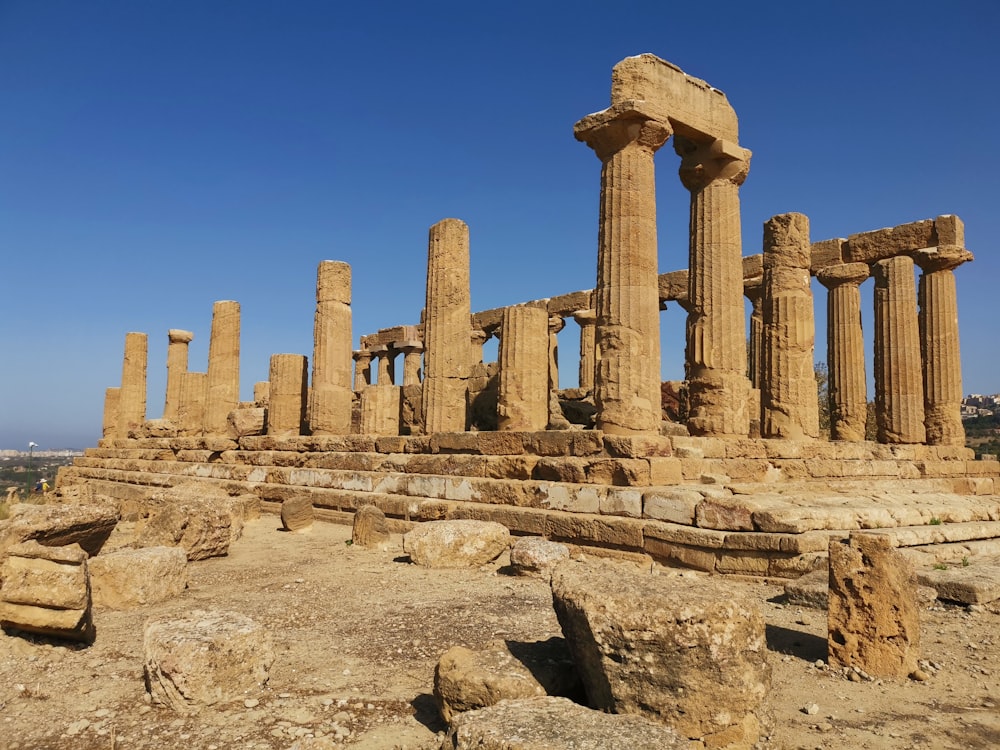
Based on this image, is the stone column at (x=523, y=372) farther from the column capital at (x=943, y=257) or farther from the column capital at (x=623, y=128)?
the column capital at (x=943, y=257)

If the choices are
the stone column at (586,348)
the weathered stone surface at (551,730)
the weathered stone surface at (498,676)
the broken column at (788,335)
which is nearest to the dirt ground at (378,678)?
the weathered stone surface at (498,676)

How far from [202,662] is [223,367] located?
1650 centimetres

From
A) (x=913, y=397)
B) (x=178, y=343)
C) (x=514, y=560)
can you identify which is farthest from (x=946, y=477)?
(x=178, y=343)

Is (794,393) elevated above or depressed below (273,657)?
above

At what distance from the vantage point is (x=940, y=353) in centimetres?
1622

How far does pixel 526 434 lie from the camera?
10086mm

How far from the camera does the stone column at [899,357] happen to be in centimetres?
1556

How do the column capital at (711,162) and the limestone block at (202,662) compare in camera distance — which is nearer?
the limestone block at (202,662)

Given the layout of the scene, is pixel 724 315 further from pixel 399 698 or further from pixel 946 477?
pixel 399 698

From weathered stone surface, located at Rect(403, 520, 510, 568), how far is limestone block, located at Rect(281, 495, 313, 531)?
140 inches

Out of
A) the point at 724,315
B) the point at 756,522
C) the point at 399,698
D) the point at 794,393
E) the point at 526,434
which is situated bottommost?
the point at 399,698

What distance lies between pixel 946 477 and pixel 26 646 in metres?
14.6

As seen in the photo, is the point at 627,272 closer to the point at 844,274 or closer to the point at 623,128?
the point at 623,128

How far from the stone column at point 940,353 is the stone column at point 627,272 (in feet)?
30.0
